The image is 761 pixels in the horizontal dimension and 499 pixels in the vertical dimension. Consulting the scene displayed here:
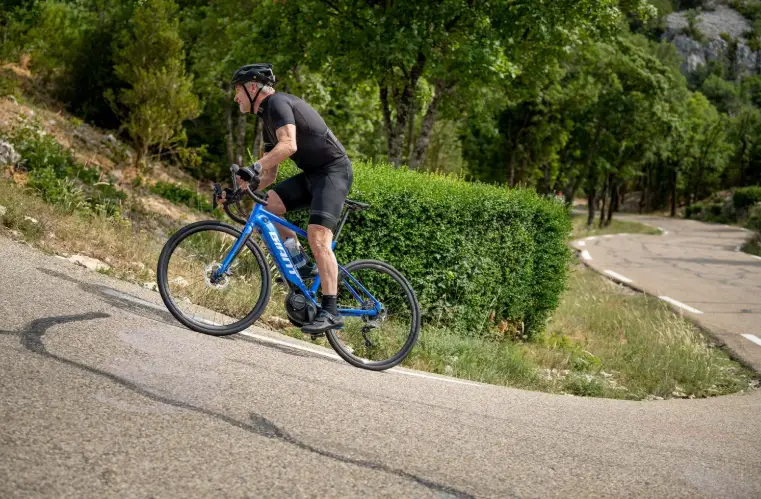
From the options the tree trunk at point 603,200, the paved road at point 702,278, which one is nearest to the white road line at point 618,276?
the paved road at point 702,278

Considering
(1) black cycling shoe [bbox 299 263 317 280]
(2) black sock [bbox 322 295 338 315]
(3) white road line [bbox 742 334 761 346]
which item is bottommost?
(3) white road line [bbox 742 334 761 346]

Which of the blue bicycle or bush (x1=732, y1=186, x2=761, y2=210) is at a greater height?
bush (x1=732, y1=186, x2=761, y2=210)

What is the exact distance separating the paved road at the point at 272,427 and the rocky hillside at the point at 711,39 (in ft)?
497

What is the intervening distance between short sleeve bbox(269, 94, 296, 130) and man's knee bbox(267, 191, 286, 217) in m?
0.66

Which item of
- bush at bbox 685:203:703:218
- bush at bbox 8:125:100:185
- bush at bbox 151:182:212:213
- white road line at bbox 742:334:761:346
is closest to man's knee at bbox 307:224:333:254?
bush at bbox 8:125:100:185

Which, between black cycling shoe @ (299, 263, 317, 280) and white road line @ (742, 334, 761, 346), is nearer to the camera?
black cycling shoe @ (299, 263, 317, 280)

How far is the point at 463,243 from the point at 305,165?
3569 mm

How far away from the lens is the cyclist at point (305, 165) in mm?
5570

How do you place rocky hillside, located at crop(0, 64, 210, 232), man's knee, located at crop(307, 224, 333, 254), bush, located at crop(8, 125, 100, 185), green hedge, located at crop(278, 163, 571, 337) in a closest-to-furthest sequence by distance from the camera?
man's knee, located at crop(307, 224, 333, 254)
green hedge, located at crop(278, 163, 571, 337)
bush, located at crop(8, 125, 100, 185)
rocky hillside, located at crop(0, 64, 210, 232)

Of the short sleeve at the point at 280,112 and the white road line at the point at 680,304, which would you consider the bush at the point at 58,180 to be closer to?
the short sleeve at the point at 280,112

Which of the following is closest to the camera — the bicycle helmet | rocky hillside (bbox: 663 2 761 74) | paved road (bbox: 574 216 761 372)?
the bicycle helmet

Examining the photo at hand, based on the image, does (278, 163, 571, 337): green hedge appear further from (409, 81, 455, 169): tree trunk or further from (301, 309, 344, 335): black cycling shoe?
(409, 81, 455, 169): tree trunk

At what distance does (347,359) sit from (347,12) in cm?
1344

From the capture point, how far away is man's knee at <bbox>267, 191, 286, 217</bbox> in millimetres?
6035
